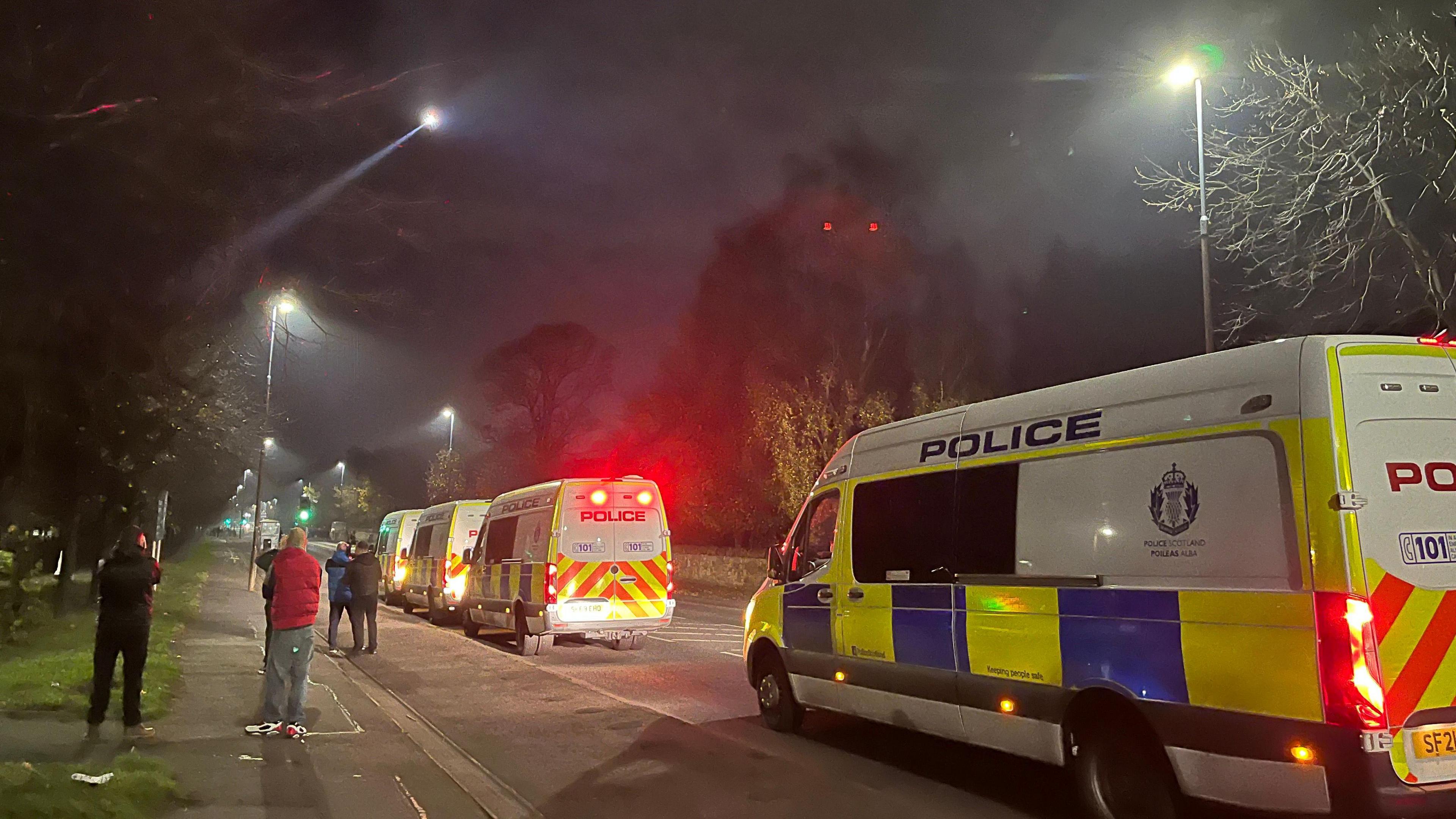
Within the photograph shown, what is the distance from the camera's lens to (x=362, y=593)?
1566 centimetres

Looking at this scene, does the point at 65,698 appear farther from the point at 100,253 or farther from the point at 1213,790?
the point at 1213,790

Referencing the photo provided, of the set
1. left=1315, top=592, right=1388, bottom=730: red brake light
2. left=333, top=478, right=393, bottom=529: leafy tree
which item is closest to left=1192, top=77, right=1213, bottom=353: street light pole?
left=1315, top=592, right=1388, bottom=730: red brake light

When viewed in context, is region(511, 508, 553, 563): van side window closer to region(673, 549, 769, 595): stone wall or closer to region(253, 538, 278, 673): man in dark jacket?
region(253, 538, 278, 673): man in dark jacket

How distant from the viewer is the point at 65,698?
9758mm

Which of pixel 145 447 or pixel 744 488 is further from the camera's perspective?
pixel 744 488

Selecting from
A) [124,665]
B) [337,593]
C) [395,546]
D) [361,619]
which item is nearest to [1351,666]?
[124,665]

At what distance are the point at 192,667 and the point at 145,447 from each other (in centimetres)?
466

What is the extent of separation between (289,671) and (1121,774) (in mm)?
6577

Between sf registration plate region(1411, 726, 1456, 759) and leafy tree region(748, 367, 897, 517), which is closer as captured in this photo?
sf registration plate region(1411, 726, 1456, 759)

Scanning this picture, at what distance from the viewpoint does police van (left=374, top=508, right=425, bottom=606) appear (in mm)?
27266

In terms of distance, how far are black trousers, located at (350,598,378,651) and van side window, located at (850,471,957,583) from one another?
9.55 metres

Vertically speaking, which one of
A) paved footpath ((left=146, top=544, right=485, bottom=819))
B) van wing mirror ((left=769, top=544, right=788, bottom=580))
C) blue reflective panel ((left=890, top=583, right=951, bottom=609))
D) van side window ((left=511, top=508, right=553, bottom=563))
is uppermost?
van side window ((left=511, top=508, right=553, bottom=563))

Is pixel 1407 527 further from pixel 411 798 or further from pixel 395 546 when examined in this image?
pixel 395 546

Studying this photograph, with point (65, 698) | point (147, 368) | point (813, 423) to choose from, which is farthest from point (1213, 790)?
point (813, 423)
